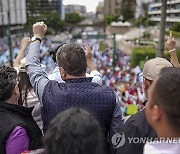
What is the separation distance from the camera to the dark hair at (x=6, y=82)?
7.72 feet

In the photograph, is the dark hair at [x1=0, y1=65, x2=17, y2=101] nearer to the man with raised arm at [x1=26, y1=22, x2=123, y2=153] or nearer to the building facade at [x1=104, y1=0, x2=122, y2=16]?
the man with raised arm at [x1=26, y1=22, x2=123, y2=153]

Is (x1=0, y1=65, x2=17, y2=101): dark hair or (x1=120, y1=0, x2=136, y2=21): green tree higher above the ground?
(x1=0, y1=65, x2=17, y2=101): dark hair

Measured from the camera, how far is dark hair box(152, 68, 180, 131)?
156cm

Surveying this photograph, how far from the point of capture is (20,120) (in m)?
2.21

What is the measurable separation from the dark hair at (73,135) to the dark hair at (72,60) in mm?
782

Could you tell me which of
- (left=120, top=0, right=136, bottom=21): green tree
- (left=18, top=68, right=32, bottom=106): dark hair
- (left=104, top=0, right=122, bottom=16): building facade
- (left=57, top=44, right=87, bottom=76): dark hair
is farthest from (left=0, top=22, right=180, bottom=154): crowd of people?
(left=104, top=0, right=122, bottom=16): building facade

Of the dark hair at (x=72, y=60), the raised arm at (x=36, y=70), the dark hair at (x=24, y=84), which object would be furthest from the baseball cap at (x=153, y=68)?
the dark hair at (x=24, y=84)

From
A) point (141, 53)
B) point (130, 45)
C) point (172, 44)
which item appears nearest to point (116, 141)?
point (172, 44)

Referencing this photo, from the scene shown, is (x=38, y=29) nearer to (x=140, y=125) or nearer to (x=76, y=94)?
(x=76, y=94)

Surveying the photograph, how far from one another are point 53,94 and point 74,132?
80 cm

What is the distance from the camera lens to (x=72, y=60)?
236 cm

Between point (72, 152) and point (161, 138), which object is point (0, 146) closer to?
point (72, 152)

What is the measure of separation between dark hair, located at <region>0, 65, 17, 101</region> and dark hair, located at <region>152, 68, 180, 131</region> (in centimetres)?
113

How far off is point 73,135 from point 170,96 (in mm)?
475
